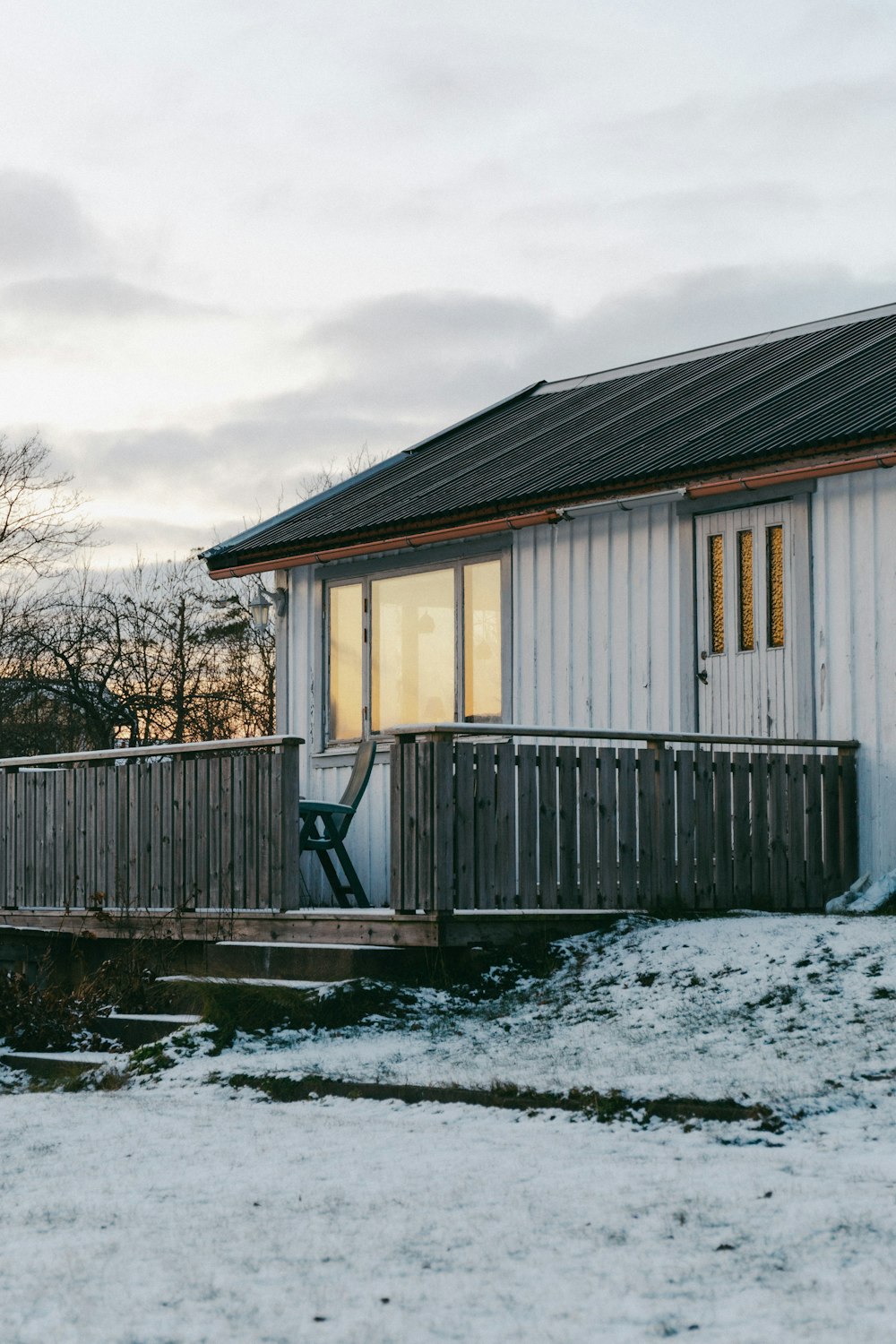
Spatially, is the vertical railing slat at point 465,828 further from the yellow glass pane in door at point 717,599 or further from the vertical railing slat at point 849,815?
the yellow glass pane in door at point 717,599

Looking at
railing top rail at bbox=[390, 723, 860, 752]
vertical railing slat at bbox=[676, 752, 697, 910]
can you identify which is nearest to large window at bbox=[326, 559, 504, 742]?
railing top rail at bbox=[390, 723, 860, 752]

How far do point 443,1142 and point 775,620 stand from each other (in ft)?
22.5

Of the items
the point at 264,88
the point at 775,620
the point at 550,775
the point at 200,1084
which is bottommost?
the point at 200,1084

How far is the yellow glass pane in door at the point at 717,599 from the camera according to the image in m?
12.8

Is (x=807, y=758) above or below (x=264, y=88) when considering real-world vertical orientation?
below

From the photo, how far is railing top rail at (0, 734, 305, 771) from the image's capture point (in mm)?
10977

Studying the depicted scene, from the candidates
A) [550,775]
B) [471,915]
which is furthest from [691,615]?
[471,915]

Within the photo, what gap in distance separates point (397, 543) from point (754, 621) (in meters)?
3.22

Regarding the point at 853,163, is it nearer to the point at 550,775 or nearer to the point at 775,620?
the point at 775,620

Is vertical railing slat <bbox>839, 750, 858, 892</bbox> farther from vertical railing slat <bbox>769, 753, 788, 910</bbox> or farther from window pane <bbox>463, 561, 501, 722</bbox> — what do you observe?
window pane <bbox>463, 561, 501, 722</bbox>

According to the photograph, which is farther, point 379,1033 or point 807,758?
point 807,758

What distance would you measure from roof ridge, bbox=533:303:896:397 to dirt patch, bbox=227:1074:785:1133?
1063 centimetres

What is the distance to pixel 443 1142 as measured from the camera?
6.38 metres

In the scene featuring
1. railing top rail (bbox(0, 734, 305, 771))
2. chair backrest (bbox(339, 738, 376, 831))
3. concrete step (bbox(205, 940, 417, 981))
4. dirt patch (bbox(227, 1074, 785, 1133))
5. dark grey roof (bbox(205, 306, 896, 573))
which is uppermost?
dark grey roof (bbox(205, 306, 896, 573))
